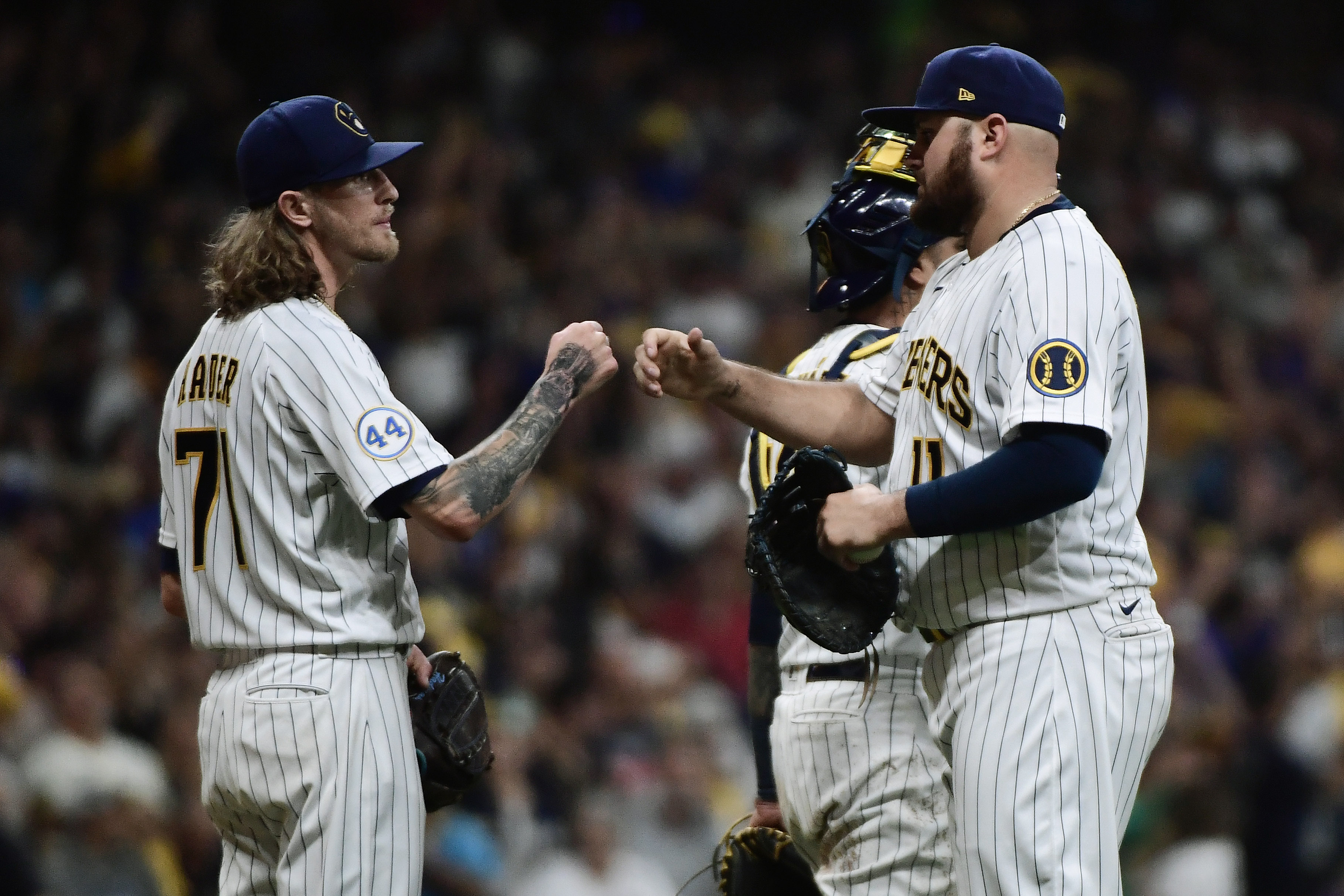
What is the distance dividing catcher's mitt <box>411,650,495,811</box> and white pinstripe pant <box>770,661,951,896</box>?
2.41 feet

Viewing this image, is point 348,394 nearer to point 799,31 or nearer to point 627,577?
point 627,577

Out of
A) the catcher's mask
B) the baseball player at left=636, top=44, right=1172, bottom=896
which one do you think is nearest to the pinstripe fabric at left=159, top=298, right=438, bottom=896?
the baseball player at left=636, top=44, right=1172, bottom=896

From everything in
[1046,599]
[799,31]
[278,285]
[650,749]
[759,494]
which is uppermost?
[799,31]

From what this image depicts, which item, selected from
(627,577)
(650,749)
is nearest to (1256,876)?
(650,749)

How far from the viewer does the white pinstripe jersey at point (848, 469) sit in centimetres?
Answer: 337

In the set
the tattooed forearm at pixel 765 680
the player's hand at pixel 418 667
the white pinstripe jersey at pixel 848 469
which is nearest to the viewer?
the player's hand at pixel 418 667

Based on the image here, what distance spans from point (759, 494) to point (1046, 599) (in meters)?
1.13

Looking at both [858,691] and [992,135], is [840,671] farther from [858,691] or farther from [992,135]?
[992,135]

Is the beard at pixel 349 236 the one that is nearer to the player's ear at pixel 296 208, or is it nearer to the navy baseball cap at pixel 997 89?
the player's ear at pixel 296 208

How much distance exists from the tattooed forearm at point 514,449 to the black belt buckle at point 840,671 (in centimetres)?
87

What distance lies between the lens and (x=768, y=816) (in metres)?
3.86

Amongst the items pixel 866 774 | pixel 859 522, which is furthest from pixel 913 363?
pixel 866 774

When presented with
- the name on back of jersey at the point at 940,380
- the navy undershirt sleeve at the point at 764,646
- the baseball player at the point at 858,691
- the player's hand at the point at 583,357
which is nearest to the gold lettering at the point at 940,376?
the name on back of jersey at the point at 940,380

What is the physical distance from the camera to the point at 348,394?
2863 mm
